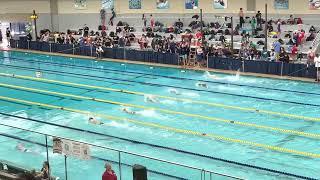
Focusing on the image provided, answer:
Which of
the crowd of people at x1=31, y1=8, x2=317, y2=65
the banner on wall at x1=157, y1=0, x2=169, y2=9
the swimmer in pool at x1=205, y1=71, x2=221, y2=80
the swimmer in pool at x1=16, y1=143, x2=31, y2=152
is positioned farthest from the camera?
the banner on wall at x1=157, y1=0, x2=169, y2=9

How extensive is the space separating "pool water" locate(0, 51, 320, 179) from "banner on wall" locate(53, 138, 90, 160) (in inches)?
65.1

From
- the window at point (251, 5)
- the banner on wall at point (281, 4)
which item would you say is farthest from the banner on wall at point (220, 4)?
the banner on wall at point (281, 4)

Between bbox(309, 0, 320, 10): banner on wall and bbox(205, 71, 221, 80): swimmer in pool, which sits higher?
bbox(309, 0, 320, 10): banner on wall

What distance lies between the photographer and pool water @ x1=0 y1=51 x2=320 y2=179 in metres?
12.4

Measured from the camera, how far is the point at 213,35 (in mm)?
28703

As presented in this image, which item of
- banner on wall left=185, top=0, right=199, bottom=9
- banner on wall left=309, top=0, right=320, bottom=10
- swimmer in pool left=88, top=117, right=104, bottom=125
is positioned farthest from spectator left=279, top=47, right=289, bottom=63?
swimmer in pool left=88, top=117, right=104, bottom=125

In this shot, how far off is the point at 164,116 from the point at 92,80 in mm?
7867

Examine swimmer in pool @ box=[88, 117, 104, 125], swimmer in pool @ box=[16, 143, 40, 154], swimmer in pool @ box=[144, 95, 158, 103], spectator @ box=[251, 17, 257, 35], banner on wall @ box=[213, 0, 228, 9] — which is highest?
banner on wall @ box=[213, 0, 228, 9]

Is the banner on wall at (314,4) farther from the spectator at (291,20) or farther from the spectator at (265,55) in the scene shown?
the spectator at (265,55)

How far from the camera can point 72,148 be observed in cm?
981

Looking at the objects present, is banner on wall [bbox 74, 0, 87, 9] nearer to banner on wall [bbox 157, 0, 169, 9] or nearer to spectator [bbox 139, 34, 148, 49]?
banner on wall [bbox 157, 0, 169, 9]

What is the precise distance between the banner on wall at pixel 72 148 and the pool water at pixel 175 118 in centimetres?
165

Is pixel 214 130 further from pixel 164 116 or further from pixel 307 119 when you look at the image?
pixel 307 119

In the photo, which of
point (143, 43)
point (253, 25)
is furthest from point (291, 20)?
→ point (143, 43)
